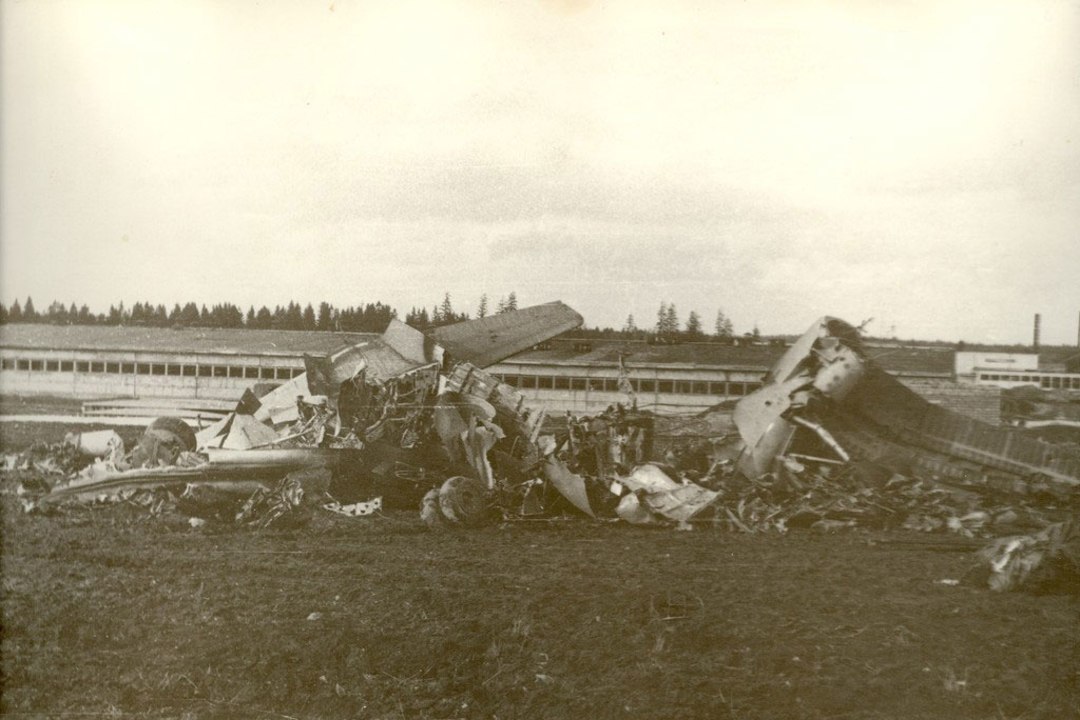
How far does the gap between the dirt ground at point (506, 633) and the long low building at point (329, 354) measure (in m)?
2.63

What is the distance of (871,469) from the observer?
30.6ft

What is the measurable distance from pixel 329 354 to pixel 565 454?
3413 mm

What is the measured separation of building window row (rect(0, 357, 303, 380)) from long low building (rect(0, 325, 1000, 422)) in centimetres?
1

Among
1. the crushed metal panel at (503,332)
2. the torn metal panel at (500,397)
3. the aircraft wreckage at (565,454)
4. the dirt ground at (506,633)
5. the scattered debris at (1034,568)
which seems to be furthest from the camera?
the torn metal panel at (500,397)

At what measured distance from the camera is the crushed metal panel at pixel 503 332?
968cm

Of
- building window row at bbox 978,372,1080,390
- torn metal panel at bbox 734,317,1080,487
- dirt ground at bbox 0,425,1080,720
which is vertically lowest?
dirt ground at bbox 0,425,1080,720

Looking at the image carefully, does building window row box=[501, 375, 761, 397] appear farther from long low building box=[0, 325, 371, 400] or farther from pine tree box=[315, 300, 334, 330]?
pine tree box=[315, 300, 334, 330]

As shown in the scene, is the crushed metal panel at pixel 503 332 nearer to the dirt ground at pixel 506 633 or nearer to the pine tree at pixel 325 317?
the pine tree at pixel 325 317

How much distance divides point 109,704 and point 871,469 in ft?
27.5

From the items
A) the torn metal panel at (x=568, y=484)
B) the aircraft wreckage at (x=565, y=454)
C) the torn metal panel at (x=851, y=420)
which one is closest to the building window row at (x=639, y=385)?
the aircraft wreckage at (x=565, y=454)

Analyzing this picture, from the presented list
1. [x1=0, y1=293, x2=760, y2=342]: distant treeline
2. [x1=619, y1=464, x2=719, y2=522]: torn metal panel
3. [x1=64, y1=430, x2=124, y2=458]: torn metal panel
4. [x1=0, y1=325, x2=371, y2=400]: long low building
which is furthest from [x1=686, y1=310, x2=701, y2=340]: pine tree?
[x1=64, y1=430, x2=124, y2=458]: torn metal panel

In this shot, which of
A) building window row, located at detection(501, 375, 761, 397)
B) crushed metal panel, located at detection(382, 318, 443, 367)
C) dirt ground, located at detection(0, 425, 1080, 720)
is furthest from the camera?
building window row, located at detection(501, 375, 761, 397)

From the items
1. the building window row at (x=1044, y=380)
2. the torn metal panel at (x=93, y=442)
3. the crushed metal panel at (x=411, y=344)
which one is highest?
the crushed metal panel at (x=411, y=344)

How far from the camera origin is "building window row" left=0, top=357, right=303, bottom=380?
1020 cm
